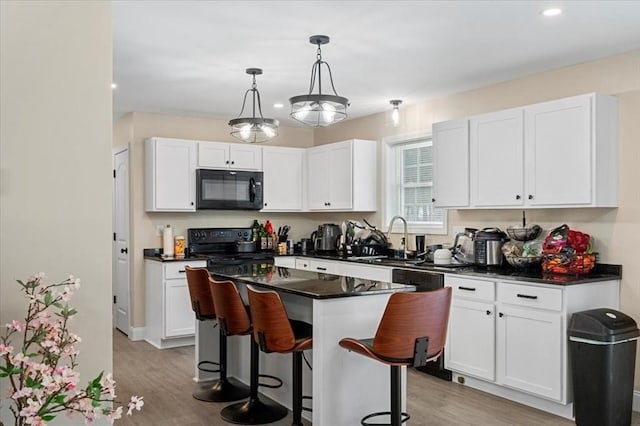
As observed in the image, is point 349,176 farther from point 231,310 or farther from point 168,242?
point 231,310

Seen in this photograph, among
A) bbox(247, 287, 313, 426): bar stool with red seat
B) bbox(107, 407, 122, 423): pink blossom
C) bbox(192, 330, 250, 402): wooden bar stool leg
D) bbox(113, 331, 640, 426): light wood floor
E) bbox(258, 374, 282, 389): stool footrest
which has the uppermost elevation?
bbox(107, 407, 122, 423): pink blossom

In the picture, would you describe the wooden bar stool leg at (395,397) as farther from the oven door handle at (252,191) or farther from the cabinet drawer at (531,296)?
the oven door handle at (252,191)

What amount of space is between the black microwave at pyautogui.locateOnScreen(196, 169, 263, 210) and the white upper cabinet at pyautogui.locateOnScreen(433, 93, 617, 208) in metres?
2.41

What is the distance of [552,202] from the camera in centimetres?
415


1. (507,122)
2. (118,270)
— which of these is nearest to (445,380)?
(507,122)

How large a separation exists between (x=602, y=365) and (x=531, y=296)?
632 millimetres

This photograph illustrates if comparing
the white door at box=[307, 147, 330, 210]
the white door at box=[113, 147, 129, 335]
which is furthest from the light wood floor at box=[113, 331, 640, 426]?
the white door at box=[307, 147, 330, 210]

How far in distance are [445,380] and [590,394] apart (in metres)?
1.35

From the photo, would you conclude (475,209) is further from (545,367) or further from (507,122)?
(545,367)

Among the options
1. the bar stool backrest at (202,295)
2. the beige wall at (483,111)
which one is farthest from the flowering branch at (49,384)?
the beige wall at (483,111)

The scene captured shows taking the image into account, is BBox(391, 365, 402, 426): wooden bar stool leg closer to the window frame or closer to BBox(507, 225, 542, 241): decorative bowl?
BBox(507, 225, 542, 241): decorative bowl

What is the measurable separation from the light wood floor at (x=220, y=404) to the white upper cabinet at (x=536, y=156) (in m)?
1.50

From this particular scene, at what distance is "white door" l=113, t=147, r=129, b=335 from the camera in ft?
21.1

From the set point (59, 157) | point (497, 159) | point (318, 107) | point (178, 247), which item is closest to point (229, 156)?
point (178, 247)
